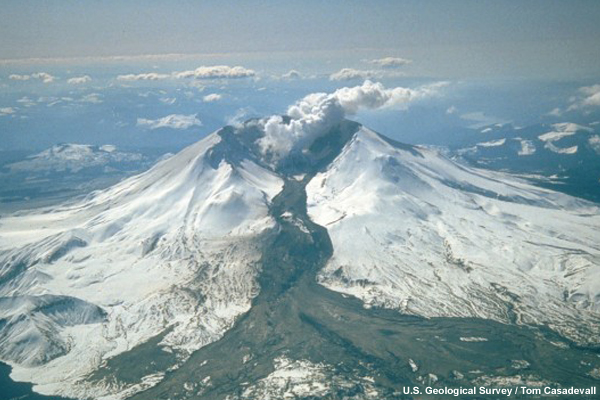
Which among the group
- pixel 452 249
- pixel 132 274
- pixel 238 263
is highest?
pixel 452 249

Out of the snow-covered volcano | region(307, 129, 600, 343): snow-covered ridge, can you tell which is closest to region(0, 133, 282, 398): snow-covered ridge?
the snow-covered volcano

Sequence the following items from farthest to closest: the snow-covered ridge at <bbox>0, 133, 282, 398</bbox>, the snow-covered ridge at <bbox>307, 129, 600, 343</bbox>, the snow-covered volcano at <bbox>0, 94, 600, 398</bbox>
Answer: the snow-covered ridge at <bbox>307, 129, 600, 343</bbox> < the snow-covered volcano at <bbox>0, 94, 600, 398</bbox> < the snow-covered ridge at <bbox>0, 133, 282, 398</bbox>

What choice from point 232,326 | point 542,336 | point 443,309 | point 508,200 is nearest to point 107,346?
point 232,326

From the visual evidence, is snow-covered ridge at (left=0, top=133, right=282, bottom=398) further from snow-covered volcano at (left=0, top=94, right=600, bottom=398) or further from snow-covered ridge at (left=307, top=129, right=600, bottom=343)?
snow-covered ridge at (left=307, top=129, right=600, bottom=343)

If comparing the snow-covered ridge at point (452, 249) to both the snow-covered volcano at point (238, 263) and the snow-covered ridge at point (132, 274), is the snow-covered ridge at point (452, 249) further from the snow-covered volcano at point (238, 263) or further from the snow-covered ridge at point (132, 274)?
the snow-covered ridge at point (132, 274)

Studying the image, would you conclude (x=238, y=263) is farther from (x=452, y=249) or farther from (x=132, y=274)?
(x=452, y=249)

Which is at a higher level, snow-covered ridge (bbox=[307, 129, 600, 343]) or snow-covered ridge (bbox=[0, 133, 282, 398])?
snow-covered ridge (bbox=[307, 129, 600, 343])

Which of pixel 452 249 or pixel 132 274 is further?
pixel 452 249

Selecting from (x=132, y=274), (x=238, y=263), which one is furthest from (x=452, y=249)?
(x=132, y=274)
